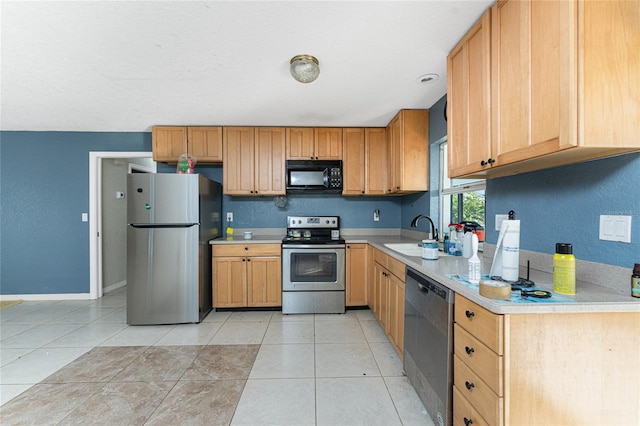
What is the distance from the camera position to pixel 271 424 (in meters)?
1.54

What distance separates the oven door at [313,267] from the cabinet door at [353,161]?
84cm

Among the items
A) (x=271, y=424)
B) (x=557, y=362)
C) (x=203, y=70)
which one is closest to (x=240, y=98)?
(x=203, y=70)

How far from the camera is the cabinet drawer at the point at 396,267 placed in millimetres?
2053

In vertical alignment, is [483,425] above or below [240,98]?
below

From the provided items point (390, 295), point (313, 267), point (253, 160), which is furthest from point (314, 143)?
point (390, 295)

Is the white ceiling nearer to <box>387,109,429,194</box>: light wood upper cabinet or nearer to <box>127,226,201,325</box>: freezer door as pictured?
<box>387,109,429,194</box>: light wood upper cabinet

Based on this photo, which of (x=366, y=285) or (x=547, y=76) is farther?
(x=366, y=285)

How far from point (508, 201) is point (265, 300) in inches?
104

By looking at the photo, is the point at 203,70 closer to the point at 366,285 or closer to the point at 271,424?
the point at 271,424

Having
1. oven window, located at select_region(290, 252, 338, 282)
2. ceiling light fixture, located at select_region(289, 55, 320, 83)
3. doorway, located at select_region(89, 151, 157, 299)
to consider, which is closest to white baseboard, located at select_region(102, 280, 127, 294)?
doorway, located at select_region(89, 151, 157, 299)

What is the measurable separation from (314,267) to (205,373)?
1528 mm

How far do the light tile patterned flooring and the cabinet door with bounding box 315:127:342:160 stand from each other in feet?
6.54

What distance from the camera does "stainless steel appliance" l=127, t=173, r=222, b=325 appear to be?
9.37 feet

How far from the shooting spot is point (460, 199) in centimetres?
264
